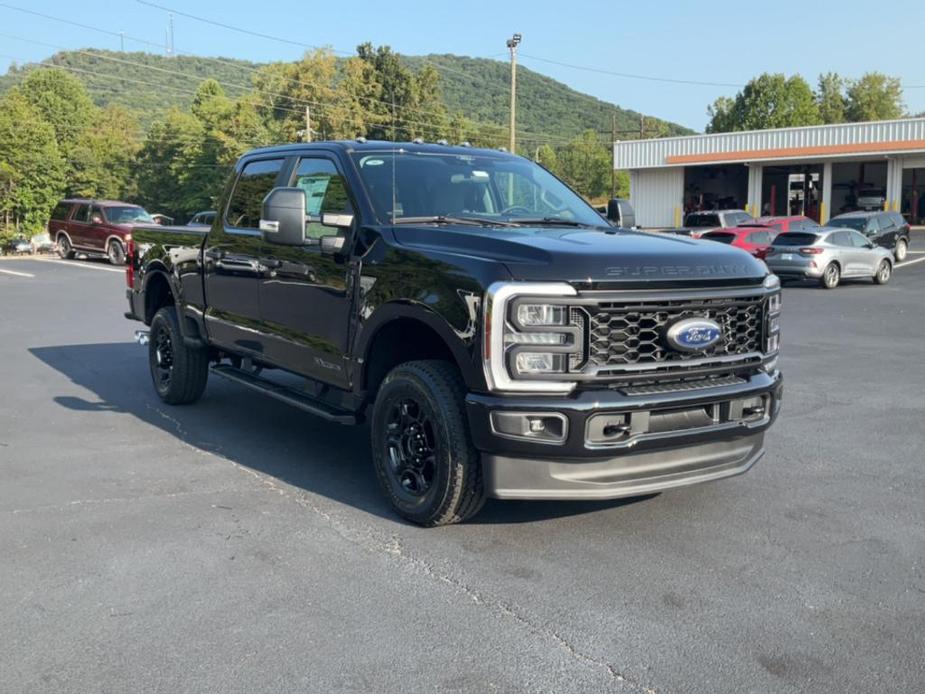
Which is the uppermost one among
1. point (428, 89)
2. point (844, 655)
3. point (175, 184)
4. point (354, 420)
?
point (428, 89)

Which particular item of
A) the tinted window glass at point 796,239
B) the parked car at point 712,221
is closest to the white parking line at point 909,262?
the parked car at point 712,221

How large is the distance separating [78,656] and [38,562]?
3.61 ft

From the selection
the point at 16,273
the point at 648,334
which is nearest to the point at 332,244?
the point at 648,334

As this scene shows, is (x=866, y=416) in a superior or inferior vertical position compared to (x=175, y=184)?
inferior

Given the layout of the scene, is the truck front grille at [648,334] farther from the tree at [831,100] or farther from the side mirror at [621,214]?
the tree at [831,100]

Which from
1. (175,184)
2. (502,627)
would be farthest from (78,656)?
(175,184)

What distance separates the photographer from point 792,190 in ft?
155

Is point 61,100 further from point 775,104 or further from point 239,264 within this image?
point 239,264

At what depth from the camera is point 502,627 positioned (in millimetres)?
3680

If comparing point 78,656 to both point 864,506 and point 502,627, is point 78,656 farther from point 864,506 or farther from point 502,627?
point 864,506

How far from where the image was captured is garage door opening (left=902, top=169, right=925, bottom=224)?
45469mm

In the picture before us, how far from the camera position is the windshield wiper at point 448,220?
5.27m

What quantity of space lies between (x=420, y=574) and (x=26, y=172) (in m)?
45.6

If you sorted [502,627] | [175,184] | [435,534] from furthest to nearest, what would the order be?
[175,184]
[435,534]
[502,627]
